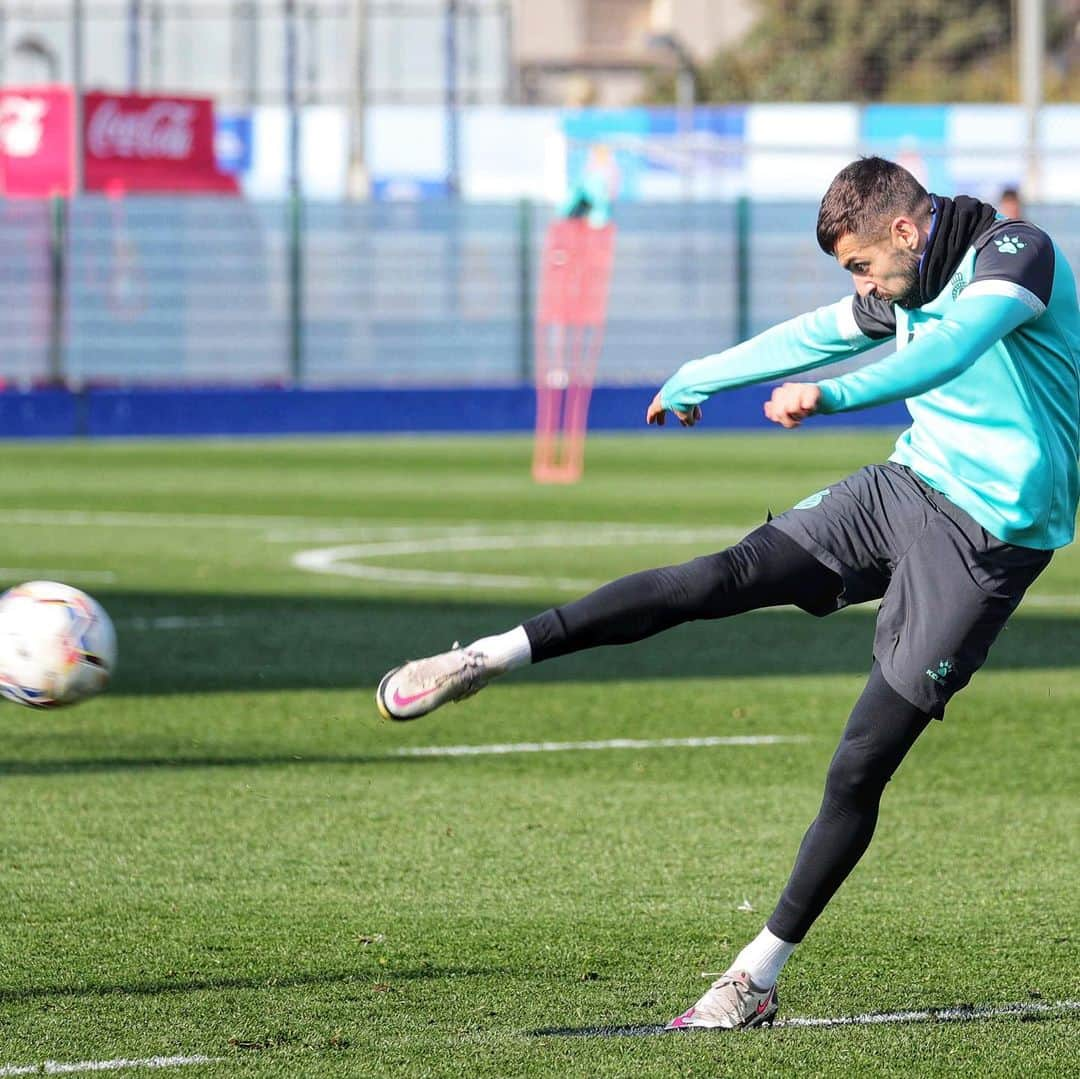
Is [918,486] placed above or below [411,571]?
above

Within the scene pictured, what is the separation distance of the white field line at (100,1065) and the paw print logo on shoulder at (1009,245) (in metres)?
2.42

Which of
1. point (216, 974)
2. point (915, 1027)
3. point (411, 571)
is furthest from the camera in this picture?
point (411, 571)

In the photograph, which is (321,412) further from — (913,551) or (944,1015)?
(944,1015)

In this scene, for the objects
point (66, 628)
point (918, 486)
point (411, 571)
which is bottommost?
point (411, 571)

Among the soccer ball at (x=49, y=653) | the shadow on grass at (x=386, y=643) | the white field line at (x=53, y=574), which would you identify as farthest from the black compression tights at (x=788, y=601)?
the white field line at (x=53, y=574)

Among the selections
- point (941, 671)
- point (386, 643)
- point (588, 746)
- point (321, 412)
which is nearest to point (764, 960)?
point (941, 671)

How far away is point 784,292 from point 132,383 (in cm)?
A: 879

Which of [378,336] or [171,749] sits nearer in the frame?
[171,749]

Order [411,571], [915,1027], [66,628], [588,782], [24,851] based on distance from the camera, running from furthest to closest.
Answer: [411,571], [588,782], [24,851], [66,628], [915,1027]

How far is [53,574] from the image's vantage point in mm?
14242

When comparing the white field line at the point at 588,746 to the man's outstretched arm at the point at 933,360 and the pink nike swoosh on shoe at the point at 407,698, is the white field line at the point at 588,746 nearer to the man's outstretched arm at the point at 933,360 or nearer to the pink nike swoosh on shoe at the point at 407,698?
the pink nike swoosh on shoe at the point at 407,698

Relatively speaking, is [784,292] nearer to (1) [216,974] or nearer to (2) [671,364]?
(2) [671,364]

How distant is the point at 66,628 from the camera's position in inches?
231

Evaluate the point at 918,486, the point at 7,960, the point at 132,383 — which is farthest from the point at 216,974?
the point at 132,383
